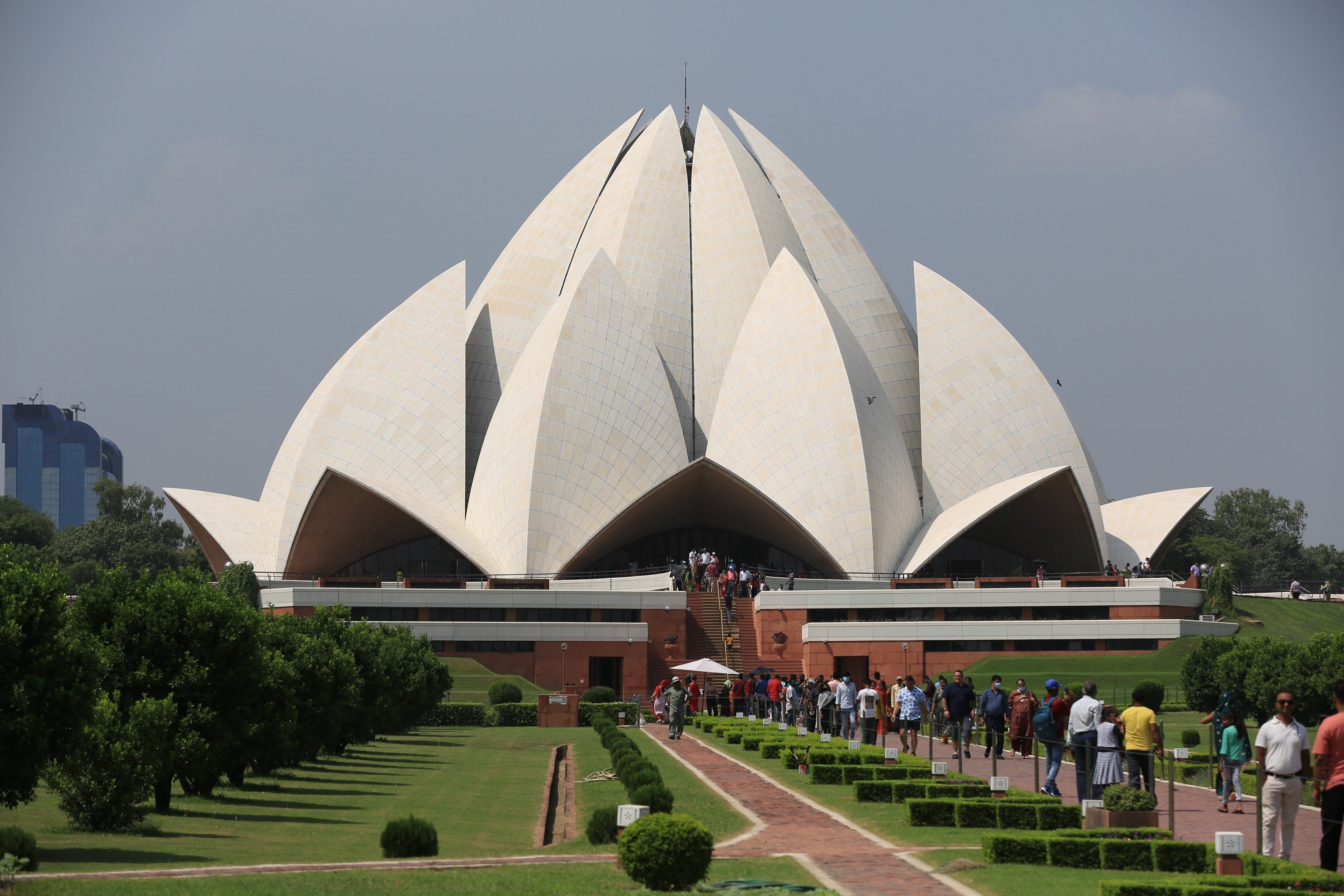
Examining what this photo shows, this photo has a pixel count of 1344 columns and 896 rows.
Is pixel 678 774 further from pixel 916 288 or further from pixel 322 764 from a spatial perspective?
pixel 916 288

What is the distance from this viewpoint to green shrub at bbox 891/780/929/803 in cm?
1455

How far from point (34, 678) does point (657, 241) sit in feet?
145

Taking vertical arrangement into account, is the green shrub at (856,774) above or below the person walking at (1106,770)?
below

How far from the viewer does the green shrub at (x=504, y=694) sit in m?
34.2

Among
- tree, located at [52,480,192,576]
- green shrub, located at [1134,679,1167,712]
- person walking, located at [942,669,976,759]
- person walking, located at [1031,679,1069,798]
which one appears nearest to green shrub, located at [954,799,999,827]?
person walking, located at [1031,679,1069,798]

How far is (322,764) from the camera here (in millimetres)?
22422

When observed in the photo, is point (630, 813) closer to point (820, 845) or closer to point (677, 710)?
point (820, 845)

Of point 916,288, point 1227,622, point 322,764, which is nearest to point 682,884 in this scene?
point 322,764

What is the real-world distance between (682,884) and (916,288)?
146ft

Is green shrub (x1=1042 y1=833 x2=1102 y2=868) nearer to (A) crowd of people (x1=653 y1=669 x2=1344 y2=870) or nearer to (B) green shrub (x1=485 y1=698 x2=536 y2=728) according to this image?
(A) crowd of people (x1=653 y1=669 x2=1344 y2=870)

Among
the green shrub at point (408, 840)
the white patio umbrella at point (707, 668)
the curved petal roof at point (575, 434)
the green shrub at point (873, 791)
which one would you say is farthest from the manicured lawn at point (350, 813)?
the curved petal roof at point (575, 434)

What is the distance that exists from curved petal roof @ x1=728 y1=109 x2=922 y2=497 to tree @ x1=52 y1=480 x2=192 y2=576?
1641 inches

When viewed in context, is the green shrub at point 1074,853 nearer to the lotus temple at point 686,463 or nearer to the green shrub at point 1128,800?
the green shrub at point 1128,800

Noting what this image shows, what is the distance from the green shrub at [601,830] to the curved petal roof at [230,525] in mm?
39542
